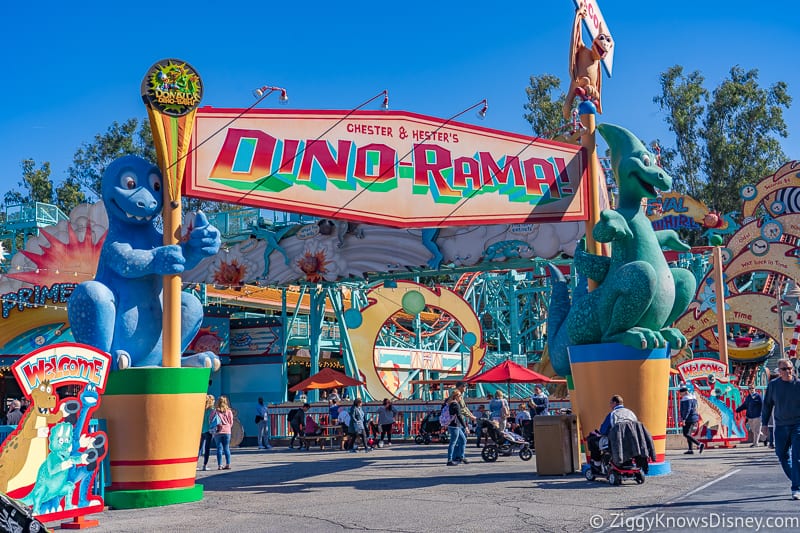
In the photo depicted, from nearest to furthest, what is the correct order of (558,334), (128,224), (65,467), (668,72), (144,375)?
(65,467)
(144,375)
(128,224)
(558,334)
(668,72)

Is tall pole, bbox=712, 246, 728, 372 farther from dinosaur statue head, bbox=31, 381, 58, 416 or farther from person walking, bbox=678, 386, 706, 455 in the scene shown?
dinosaur statue head, bbox=31, 381, 58, 416

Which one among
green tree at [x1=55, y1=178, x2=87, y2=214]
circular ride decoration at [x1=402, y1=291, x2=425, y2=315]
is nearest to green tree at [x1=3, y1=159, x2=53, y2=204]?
green tree at [x1=55, y1=178, x2=87, y2=214]

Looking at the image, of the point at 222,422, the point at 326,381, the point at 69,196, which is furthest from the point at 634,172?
the point at 69,196

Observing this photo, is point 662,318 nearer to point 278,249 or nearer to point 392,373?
point 278,249

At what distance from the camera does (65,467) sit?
880cm

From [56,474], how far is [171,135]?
4.47 metres

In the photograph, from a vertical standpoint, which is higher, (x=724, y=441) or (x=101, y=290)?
(x=101, y=290)

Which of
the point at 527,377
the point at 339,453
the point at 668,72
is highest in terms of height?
the point at 668,72

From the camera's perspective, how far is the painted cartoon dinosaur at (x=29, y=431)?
321 inches

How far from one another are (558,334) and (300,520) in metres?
6.82

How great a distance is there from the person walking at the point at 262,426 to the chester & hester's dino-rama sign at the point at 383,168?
41.3 ft

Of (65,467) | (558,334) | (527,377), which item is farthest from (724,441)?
(65,467)

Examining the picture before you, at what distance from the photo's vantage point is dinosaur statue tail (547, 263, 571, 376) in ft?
46.3

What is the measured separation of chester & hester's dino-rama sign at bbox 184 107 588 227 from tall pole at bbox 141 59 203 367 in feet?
0.64
